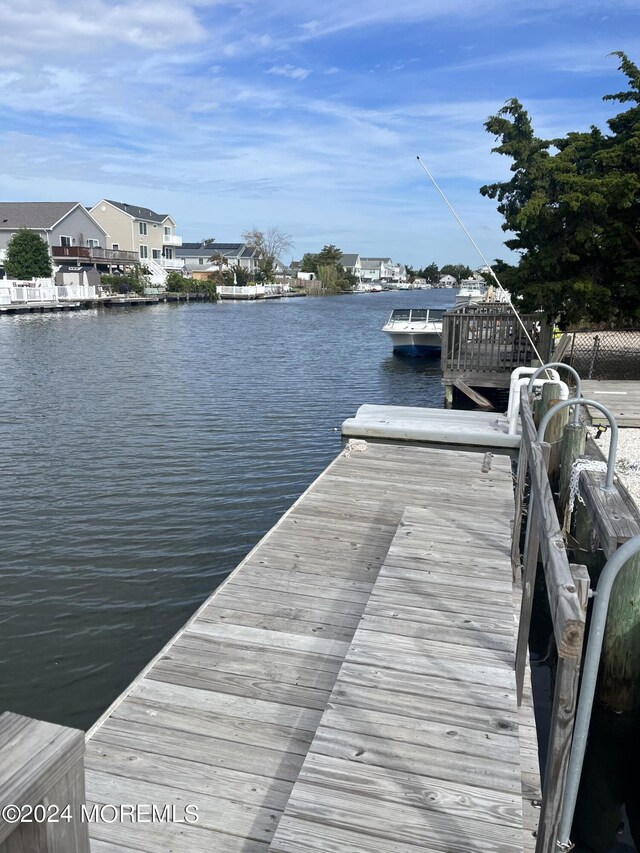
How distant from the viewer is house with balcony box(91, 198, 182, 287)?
73.9 meters

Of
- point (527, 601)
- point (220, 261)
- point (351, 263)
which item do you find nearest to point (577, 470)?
point (527, 601)

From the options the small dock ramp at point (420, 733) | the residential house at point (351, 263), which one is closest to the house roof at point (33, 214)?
the small dock ramp at point (420, 733)

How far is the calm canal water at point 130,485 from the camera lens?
660cm

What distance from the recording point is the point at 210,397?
64.3 feet

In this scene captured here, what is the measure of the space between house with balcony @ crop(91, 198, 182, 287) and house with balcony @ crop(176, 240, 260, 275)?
1582 cm

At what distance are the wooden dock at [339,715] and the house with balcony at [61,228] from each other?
212ft

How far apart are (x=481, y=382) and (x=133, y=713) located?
13734mm

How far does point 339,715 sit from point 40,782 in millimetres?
2532

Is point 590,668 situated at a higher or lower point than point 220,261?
lower

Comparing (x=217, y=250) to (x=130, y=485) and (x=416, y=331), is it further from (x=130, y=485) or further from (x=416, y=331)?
(x=130, y=485)

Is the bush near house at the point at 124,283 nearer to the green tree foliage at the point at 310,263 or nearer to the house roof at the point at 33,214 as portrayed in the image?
the house roof at the point at 33,214

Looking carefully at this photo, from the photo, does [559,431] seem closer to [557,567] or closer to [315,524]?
[315,524]

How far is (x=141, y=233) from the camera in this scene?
76438 mm

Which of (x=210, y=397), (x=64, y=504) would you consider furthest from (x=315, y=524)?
(x=210, y=397)
